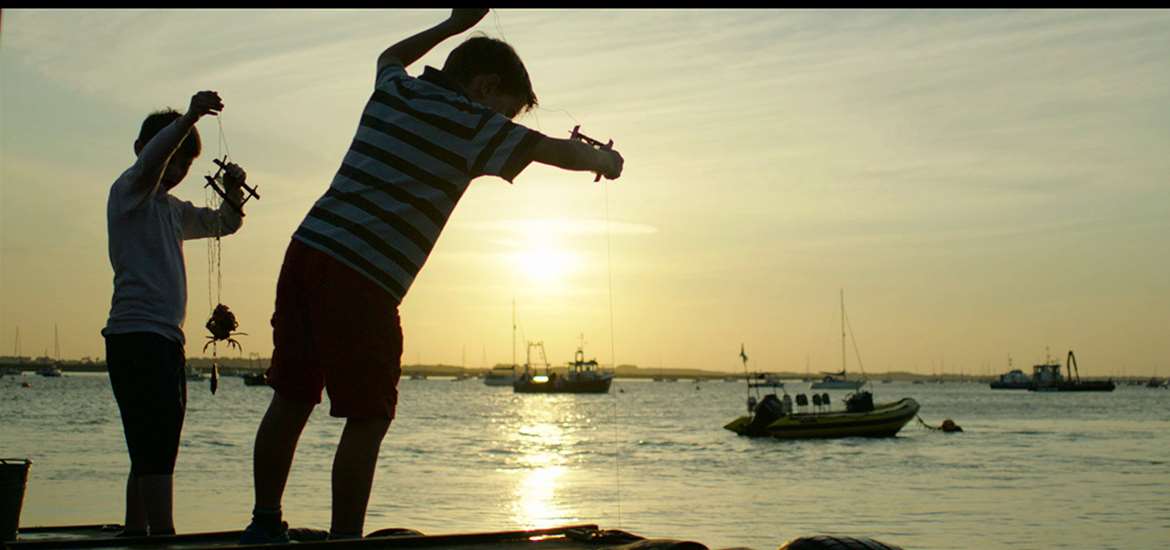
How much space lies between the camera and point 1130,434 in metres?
54.4

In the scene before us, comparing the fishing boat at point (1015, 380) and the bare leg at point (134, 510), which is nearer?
the bare leg at point (134, 510)

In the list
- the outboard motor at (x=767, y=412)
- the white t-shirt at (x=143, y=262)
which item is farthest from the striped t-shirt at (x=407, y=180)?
the outboard motor at (x=767, y=412)

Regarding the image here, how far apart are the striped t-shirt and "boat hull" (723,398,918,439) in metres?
39.5

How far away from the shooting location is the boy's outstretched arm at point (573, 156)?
3.54m

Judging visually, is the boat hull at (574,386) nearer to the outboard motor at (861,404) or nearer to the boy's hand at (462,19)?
the outboard motor at (861,404)

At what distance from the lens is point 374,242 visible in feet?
11.8

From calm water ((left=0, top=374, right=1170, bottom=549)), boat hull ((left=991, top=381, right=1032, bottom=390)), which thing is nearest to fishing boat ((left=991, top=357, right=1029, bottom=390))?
boat hull ((left=991, top=381, right=1032, bottom=390))

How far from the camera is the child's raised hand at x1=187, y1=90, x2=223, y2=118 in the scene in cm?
386

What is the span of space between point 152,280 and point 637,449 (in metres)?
37.8

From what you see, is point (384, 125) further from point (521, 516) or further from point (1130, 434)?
point (1130, 434)

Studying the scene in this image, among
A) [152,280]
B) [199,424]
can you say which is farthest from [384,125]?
[199,424]

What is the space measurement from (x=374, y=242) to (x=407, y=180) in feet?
0.65

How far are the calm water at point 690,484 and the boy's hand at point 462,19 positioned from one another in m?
13.4

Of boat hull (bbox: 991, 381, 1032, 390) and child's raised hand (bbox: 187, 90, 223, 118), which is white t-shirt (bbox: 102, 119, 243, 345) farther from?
boat hull (bbox: 991, 381, 1032, 390)
